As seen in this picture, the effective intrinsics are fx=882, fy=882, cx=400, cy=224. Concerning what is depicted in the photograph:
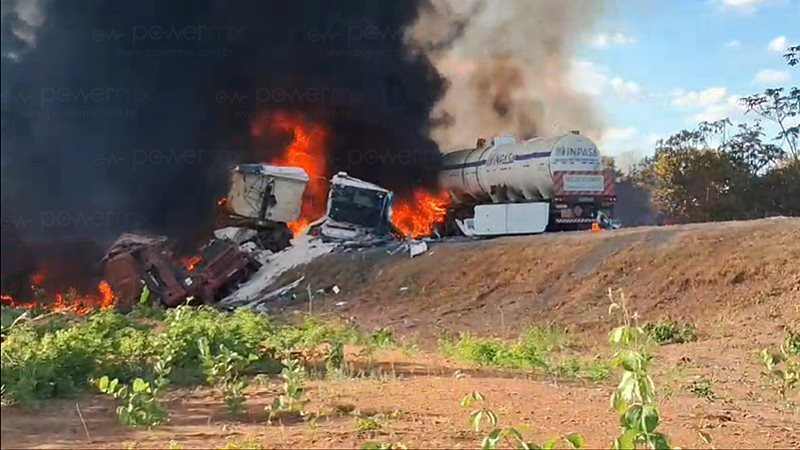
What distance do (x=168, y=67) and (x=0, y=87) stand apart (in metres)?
24.4

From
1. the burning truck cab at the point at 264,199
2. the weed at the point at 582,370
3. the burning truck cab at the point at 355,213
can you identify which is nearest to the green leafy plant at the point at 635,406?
the weed at the point at 582,370

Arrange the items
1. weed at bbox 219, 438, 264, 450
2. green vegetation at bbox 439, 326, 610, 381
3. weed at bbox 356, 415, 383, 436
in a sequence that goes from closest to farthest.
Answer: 1. weed at bbox 219, 438, 264, 450
2. weed at bbox 356, 415, 383, 436
3. green vegetation at bbox 439, 326, 610, 381

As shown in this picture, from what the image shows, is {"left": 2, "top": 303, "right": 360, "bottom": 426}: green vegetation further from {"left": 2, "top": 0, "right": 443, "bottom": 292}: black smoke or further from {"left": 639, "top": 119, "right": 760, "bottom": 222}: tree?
{"left": 639, "top": 119, "right": 760, "bottom": 222}: tree

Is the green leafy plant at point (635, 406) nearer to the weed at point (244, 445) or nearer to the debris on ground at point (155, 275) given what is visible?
the weed at point (244, 445)

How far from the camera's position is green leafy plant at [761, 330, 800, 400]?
8.56 m

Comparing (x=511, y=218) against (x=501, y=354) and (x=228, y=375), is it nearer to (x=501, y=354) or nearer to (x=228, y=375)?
(x=501, y=354)

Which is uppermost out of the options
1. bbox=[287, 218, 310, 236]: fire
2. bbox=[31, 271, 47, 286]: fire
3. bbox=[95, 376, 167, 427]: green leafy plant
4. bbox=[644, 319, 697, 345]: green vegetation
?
bbox=[287, 218, 310, 236]: fire

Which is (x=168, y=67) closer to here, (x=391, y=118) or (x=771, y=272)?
(x=391, y=118)

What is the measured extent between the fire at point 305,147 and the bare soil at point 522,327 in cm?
654

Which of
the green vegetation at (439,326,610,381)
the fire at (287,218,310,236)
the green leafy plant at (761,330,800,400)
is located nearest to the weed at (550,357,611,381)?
the green vegetation at (439,326,610,381)

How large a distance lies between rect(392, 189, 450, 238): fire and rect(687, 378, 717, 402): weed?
820 inches

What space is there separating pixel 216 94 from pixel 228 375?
2185 centimetres

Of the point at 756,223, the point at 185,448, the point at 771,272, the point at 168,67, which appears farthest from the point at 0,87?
the point at 168,67

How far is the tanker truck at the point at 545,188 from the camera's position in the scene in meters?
25.6
